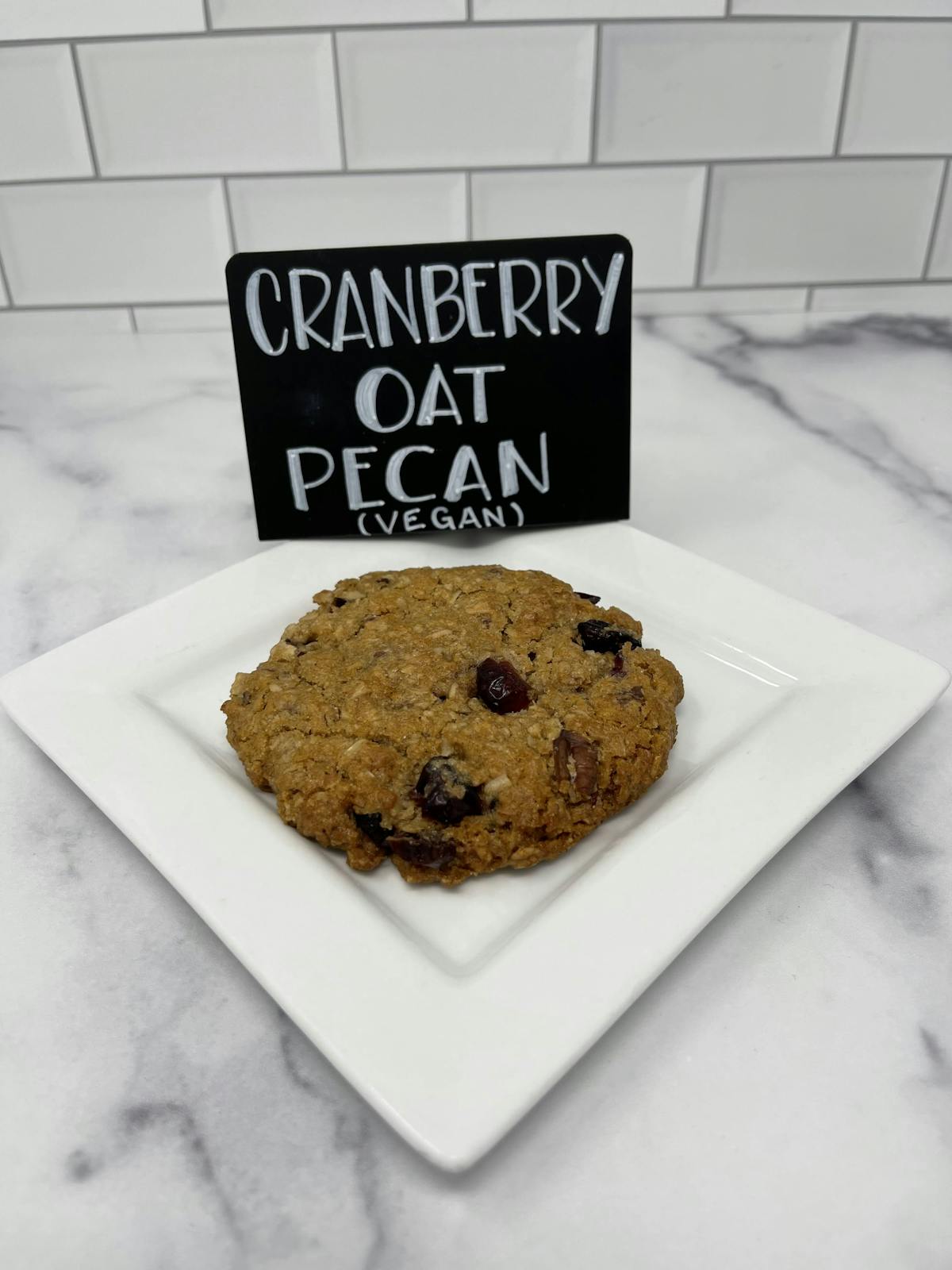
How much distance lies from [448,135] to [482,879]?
Result: 4.23 feet

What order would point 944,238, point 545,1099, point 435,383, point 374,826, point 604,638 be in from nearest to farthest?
point 545,1099, point 374,826, point 604,638, point 435,383, point 944,238

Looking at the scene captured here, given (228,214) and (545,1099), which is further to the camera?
(228,214)

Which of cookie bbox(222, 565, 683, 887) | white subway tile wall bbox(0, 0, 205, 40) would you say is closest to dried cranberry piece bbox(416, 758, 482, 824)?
cookie bbox(222, 565, 683, 887)

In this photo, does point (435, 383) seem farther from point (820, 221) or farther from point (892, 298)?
point (892, 298)

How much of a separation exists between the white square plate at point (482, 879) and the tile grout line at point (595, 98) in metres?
0.81

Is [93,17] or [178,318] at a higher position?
[93,17]

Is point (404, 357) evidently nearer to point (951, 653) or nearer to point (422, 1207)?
point (951, 653)

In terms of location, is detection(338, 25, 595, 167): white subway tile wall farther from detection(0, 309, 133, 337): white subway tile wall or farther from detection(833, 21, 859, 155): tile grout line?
detection(0, 309, 133, 337): white subway tile wall

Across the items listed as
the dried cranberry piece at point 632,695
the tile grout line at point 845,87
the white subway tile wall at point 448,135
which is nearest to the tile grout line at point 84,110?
the white subway tile wall at point 448,135

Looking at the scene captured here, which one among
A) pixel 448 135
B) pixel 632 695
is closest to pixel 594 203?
pixel 448 135

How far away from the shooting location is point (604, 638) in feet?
3.27

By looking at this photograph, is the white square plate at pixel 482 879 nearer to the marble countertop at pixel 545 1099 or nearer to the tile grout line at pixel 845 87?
the marble countertop at pixel 545 1099

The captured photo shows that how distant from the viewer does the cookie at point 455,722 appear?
2.71 ft

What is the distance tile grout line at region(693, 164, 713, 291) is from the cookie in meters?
1.01
